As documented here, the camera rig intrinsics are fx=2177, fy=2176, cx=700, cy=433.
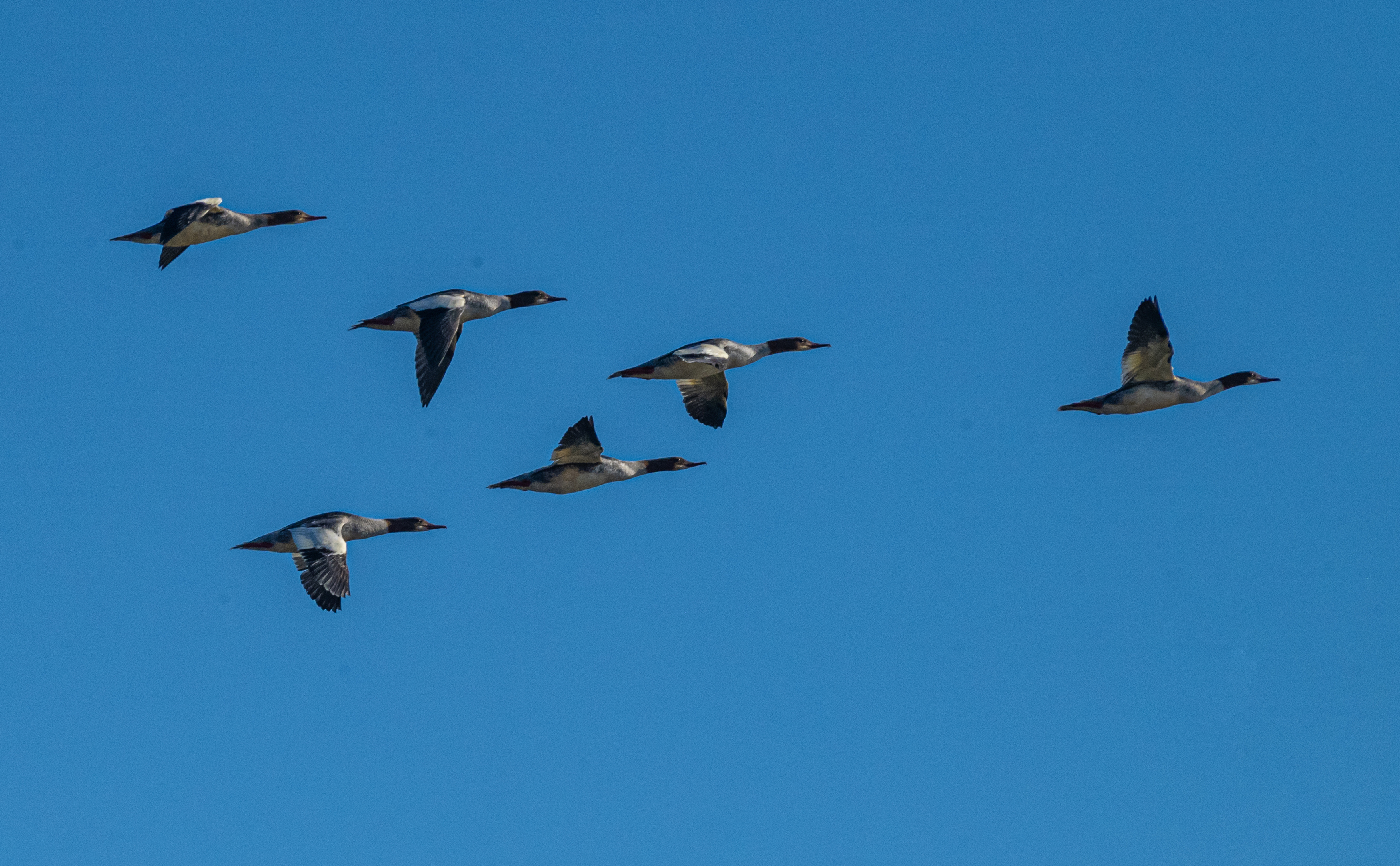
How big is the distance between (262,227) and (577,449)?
7137 millimetres

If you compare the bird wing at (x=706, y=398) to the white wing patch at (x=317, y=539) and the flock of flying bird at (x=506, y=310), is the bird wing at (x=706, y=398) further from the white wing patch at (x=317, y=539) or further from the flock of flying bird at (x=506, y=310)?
the white wing patch at (x=317, y=539)

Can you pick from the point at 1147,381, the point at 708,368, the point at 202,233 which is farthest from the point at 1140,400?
the point at 202,233

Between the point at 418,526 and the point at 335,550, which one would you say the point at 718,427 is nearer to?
the point at 418,526

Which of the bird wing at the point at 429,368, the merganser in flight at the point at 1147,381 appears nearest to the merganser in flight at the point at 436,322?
the bird wing at the point at 429,368

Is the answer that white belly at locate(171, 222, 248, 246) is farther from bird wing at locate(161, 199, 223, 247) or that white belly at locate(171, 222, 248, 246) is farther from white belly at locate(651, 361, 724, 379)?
white belly at locate(651, 361, 724, 379)

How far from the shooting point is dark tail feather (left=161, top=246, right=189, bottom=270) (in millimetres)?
36562

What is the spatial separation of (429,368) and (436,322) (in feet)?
4.69

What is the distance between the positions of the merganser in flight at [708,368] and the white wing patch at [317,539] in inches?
212

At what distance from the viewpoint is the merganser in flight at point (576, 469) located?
36281mm

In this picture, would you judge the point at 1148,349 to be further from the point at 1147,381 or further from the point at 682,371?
the point at 682,371

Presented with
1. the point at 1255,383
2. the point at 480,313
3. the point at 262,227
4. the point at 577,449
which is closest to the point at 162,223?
the point at 262,227

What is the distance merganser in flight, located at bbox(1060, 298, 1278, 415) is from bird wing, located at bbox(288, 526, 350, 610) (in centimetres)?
1245

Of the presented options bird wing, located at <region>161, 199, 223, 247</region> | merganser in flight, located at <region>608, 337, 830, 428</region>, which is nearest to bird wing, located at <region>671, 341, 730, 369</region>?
merganser in flight, located at <region>608, 337, 830, 428</region>

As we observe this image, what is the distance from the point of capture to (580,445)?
36406 millimetres
